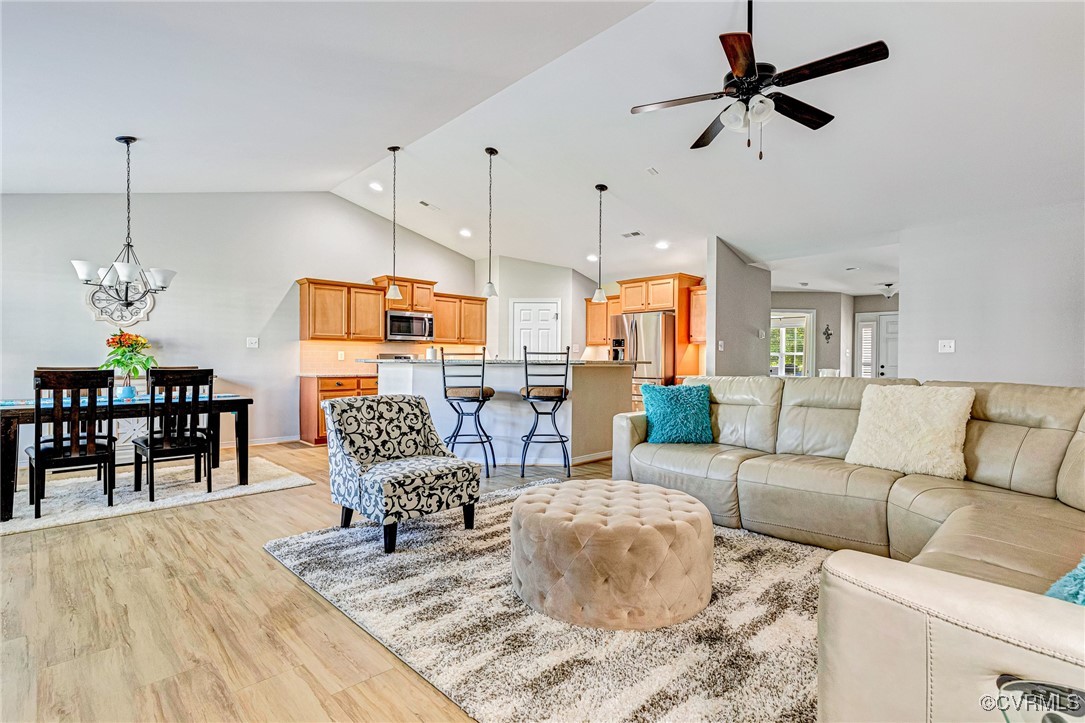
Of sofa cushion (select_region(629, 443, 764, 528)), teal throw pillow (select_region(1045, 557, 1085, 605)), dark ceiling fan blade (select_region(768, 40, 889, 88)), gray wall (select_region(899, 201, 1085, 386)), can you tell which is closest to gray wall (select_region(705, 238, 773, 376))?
gray wall (select_region(899, 201, 1085, 386))

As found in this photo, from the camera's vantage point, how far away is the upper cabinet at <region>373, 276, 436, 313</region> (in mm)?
7343

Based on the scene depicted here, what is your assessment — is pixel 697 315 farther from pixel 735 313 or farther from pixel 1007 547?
pixel 1007 547

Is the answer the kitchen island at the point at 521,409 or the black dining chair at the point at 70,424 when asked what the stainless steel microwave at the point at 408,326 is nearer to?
the kitchen island at the point at 521,409

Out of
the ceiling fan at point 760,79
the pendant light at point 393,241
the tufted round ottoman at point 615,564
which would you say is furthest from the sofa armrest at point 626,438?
the pendant light at point 393,241

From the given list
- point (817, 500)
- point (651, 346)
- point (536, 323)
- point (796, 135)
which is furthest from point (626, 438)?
point (536, 323)

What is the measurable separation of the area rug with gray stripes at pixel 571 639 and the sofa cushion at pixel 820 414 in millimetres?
696

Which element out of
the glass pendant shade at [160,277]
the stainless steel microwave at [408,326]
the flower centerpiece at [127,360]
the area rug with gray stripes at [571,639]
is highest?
the glass pendant shade at [160,277]

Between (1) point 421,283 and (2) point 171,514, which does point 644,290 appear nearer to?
(1) point 421,283

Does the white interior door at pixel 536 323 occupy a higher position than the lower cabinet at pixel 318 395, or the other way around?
the white interior door at pixel 536 323

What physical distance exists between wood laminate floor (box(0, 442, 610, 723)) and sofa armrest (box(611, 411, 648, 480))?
82.6 inches

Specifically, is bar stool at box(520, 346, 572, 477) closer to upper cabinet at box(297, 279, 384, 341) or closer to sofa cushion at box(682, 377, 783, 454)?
sofa cushion at box(682, 377, 783, 454)

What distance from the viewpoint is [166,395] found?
12.7 ft

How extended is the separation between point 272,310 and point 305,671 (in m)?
5.77

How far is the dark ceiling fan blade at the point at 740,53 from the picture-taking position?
215 centimetres
